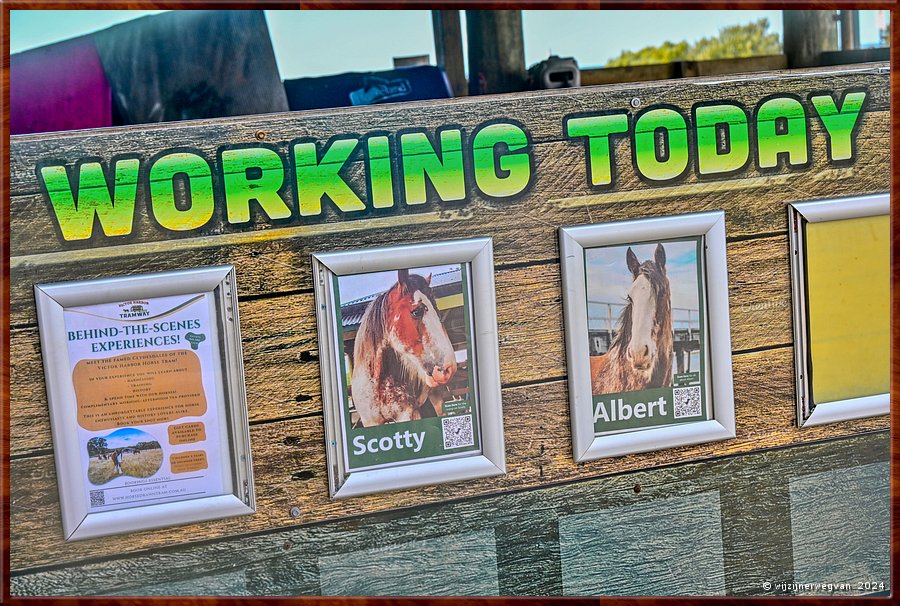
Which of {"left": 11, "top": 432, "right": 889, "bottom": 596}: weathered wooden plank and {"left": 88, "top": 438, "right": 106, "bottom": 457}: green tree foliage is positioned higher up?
{"left": 88, "top": 438, "right": 106, "bottom": 457}: green tree foliage

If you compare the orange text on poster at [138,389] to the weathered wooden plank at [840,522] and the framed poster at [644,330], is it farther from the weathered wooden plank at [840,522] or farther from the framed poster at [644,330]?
the weathered wooden plank at [840,522]

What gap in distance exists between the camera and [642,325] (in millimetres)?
1034

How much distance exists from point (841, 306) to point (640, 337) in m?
0.29

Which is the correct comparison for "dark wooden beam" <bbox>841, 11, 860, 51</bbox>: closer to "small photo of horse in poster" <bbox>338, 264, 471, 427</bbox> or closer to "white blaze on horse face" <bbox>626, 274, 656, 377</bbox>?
"white blaze on horse face" <bbox>626, 274, 656, 377</bbox>

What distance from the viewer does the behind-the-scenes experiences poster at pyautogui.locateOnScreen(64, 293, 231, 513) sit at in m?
0.93

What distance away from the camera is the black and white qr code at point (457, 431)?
101cm

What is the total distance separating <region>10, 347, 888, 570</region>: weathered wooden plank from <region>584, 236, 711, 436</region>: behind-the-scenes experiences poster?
58 mm

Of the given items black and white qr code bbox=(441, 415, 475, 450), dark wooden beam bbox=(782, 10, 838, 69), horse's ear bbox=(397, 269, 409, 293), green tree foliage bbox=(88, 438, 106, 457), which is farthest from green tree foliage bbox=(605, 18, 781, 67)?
green tree foliage bbox=(88, 438, 106, 457)

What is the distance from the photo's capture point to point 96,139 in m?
0.92

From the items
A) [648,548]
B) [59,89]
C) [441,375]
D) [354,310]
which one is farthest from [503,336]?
[59,89]

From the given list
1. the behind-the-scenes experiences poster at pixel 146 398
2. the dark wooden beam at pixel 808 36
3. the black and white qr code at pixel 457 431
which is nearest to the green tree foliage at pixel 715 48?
the dark wooden beam at pixel 808 36

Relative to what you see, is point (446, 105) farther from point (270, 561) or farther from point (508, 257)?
point (270, 561)

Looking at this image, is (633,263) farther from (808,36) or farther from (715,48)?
(808,36)

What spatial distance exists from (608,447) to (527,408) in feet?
0.41
